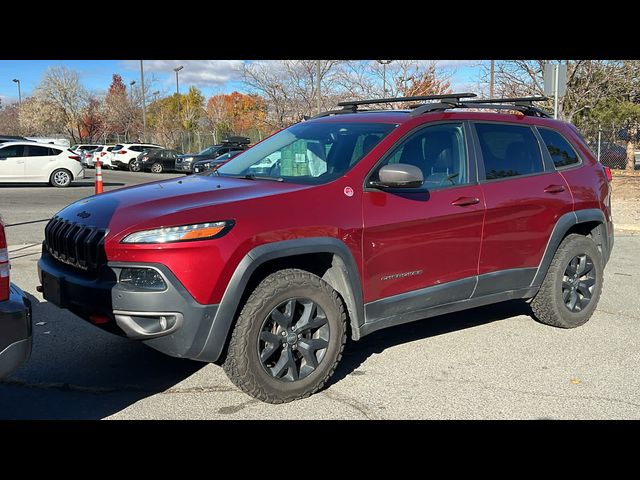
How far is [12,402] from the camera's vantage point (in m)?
4.07

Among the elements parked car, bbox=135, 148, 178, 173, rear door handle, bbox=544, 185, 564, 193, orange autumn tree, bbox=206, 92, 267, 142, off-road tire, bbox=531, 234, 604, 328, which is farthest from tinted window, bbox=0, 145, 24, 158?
rear door handle, bbox=544, 185, 564, 193

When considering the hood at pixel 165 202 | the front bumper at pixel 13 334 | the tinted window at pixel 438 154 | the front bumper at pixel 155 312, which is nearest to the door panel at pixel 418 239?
the tinted window at pixel 438 154

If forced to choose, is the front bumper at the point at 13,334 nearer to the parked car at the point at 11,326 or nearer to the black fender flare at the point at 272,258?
the parked car at the point at 11,326

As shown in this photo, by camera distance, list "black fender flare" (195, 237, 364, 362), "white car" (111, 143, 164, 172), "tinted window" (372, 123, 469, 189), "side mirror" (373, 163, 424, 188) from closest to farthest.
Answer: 1. "black fender flare" (195, 237, 364, 362)
2. "side mirror" (373, 163, 424, 188)
3. "tinted window" (372, 123, 469, 189)
4. "white car" (111, 143, 164, 172)

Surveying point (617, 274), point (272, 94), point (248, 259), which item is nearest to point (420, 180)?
point (248, 259)

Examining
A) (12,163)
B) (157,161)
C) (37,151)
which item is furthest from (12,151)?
(157,161)

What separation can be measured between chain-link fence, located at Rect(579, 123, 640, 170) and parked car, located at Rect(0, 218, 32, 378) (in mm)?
24880

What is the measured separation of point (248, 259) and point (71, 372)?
172 cm

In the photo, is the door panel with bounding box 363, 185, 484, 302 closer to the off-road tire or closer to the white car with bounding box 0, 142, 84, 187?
the off-road tire

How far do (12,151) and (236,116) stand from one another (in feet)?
115

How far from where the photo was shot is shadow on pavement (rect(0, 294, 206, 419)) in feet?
13.1

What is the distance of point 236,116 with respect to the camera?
54.6m

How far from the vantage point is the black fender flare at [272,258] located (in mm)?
3787

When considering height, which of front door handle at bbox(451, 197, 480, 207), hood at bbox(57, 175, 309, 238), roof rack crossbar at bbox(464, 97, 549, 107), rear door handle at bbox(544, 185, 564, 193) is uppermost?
roof rack crossbar at bbox(464, 97, 549, 107)
